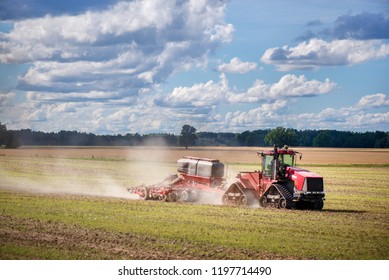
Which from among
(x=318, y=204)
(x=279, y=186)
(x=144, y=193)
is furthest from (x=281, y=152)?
(x=144, y=193)

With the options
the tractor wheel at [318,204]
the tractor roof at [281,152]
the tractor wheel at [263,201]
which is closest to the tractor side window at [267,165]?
the tractor roof at [281,152]

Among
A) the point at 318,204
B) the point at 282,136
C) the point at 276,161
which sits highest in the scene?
the point at 282,136

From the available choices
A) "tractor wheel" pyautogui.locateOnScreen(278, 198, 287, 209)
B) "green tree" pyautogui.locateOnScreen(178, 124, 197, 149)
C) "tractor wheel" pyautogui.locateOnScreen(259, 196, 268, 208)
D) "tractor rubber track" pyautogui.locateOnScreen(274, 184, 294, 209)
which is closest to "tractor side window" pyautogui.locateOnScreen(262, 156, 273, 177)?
"tractor rubber track" pyautogui.locateOnScreen(274, 184, 294, 209)

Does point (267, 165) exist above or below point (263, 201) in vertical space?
above

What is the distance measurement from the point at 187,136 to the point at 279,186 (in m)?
10.3

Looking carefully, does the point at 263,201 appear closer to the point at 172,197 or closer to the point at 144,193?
the point at 172,197

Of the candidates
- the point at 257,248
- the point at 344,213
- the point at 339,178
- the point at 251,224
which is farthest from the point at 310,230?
the point at 339,178

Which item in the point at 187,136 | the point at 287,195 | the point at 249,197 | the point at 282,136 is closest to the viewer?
the point at 287,195

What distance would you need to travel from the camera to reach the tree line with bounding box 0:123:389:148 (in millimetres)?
31567

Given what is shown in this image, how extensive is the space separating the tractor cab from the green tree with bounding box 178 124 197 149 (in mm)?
8518

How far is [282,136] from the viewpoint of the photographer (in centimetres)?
3117

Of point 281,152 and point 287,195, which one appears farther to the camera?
point 281,152

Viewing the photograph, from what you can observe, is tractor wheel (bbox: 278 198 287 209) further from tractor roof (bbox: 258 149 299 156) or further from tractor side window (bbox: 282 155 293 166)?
tractor roof (bbox: 258 149 299 156)

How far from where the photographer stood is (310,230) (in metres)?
19.0
